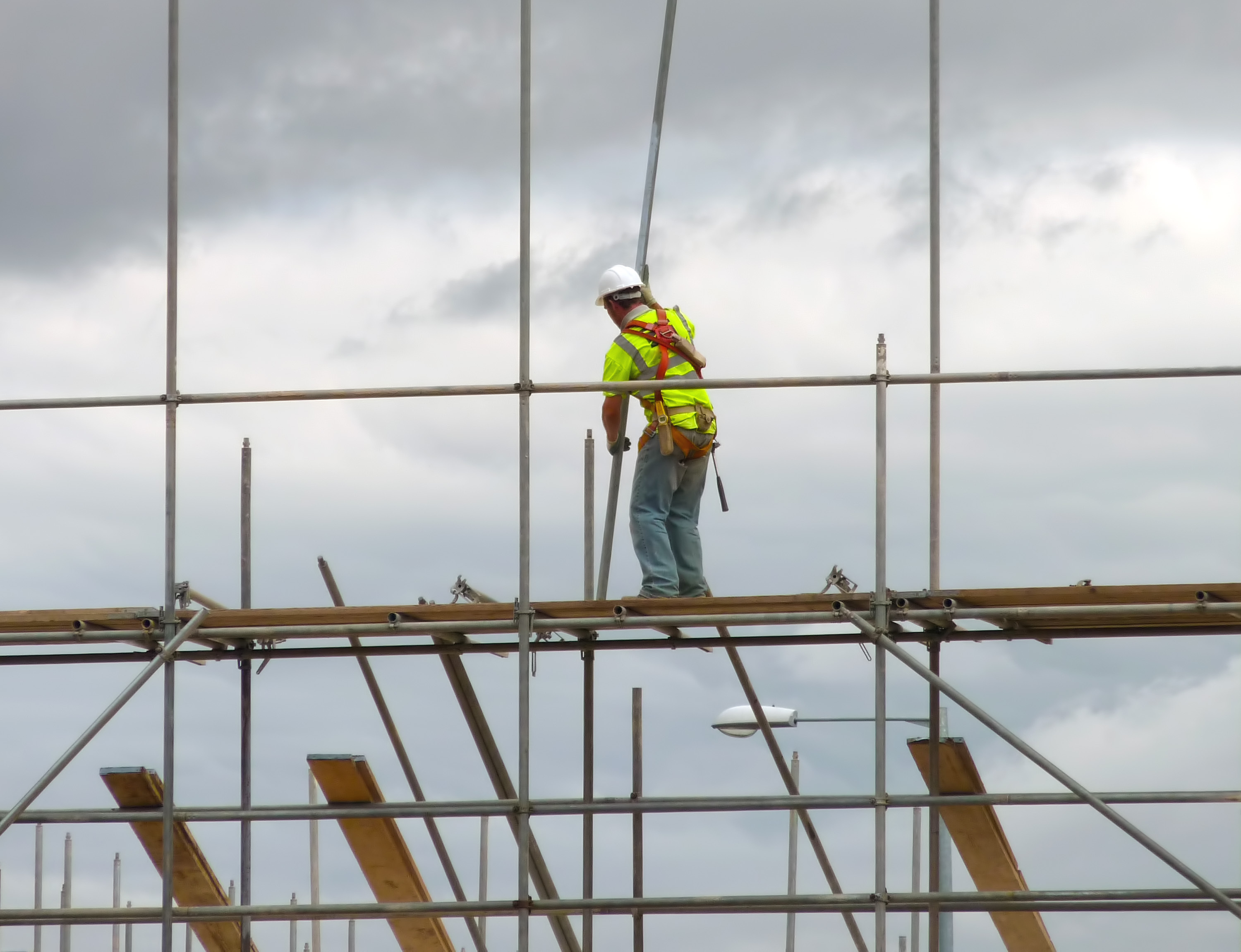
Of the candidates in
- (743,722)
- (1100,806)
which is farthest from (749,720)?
(1100,806)

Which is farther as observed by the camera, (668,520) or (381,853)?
(381,853)

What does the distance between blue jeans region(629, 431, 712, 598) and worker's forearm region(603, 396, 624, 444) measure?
0.37m

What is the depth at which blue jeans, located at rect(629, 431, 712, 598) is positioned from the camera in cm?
1070

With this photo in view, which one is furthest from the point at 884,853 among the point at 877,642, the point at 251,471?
the point at 251,471

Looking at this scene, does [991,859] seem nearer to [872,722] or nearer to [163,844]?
[872,722]

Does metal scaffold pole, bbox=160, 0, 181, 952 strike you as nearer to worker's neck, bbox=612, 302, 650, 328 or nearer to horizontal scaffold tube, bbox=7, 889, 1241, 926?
horizontal scaffold tube, bbox=7, 889, 1241, 926

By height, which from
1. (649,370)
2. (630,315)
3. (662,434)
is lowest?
(662,434)

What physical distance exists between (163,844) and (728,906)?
324 centimetres

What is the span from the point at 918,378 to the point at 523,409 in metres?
2.03

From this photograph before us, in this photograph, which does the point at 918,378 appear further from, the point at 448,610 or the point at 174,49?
the point at 174,49

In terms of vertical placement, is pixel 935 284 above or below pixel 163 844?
above

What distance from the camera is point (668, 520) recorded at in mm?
11000

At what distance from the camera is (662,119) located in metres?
12.0

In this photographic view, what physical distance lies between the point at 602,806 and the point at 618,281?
2.84m
